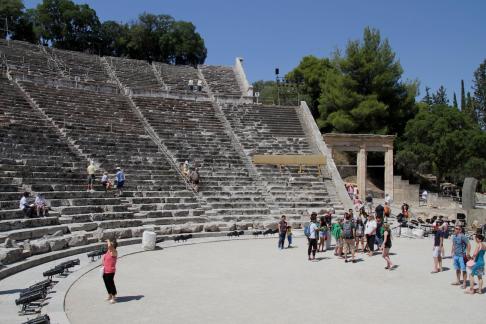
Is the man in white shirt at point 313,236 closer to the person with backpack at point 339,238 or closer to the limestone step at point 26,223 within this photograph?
the person with backpack at point 339,238

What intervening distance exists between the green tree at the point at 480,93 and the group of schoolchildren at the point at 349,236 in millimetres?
51790

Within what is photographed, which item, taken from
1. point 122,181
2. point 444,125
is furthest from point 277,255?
point 444,125

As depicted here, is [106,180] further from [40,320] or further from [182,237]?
[40,320]

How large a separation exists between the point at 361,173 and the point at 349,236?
1707 cm

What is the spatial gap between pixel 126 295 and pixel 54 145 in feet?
46.2

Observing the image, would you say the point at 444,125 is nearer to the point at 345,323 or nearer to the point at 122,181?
the point at 122,181

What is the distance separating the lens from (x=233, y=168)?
2717cm

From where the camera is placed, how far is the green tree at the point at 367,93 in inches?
1430

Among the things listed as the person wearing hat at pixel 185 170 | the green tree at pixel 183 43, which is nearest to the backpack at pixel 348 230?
the person wearing hat at pixel 185 170

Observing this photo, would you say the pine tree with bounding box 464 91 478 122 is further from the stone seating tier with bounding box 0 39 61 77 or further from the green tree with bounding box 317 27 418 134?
the stone seating tier with bounding box 0 39 61 77

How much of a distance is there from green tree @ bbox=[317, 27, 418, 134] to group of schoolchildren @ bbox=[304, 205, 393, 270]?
18513mm

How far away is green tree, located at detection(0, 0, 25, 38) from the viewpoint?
46875 millimetres

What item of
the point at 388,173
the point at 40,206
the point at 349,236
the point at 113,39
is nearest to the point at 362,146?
→ the point at 388,173

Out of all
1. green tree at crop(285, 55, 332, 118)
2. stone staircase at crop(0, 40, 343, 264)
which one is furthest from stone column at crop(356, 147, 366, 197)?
green tree at crop(285, 55, 332, 118)
